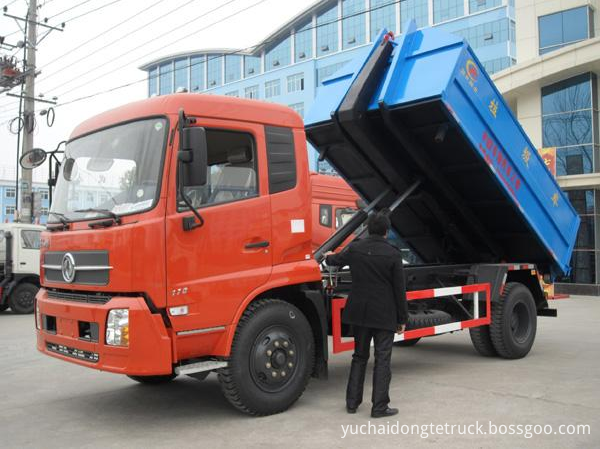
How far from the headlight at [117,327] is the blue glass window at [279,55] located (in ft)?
180

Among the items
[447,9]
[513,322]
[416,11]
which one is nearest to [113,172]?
[513,322]

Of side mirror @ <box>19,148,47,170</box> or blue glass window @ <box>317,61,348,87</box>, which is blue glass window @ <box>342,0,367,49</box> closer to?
blue glass window @ <box>317,61,348,87</box>

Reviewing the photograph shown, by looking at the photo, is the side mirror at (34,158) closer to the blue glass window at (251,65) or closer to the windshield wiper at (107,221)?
the windshield wiper at (107,221)

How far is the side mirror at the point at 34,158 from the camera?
6333 millimetres

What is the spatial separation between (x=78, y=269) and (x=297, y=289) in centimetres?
192

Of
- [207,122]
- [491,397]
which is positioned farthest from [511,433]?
[207,122]

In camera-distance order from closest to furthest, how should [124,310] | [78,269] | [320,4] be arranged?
[124,310]
[78,269]
[320,4]

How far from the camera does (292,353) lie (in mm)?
5215

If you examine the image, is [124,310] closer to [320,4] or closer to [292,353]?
[292,353]

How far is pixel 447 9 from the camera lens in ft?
153

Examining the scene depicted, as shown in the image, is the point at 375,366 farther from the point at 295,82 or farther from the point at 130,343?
the point at 295,82

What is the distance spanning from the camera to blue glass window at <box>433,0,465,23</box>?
151ft

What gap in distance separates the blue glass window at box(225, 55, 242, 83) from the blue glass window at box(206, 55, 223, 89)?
2.61 feet

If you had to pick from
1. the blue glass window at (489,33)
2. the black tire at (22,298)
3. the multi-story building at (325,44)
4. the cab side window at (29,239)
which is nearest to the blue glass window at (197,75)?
the multi-story building at (325,44)
